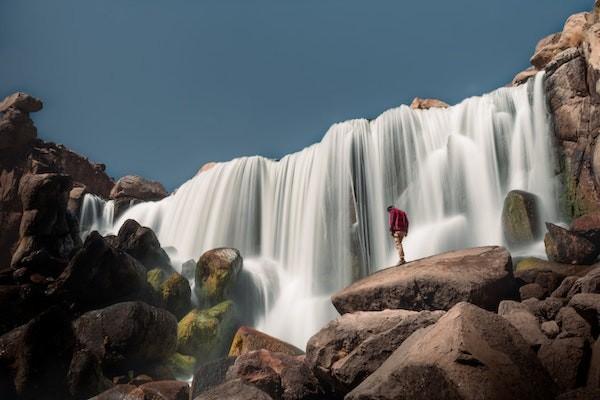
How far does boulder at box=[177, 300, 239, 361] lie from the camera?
639 inches

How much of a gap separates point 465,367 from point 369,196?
17.8 m

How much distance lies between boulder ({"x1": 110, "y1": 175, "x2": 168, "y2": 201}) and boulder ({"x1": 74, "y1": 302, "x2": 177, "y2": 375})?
27617 mm

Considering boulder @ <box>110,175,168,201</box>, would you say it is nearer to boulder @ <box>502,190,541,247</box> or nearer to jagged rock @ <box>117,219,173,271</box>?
Answer: jagged rock @ <box>117,219,173,271</box>

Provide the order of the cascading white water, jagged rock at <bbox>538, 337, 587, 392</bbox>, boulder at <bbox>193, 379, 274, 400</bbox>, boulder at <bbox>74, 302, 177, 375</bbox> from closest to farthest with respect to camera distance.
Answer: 1. jagged rock at <bbox>538, 337, 587, 392</bbox>
2. boulder at <bbox>193, 379, 274, 400</bbox>
3. boulder at <bbox>74, 302, 177, 375</bbox>
4. the cascading white water

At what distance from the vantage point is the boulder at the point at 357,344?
309 inches

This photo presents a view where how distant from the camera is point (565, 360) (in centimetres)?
622

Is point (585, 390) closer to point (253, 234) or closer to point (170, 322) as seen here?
point (170, 322)

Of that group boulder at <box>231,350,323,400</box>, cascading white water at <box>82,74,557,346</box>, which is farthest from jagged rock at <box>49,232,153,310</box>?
boulder at <box>231,350,323,400</box>

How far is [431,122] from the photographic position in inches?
954

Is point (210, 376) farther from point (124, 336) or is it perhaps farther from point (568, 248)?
point (568, 248)

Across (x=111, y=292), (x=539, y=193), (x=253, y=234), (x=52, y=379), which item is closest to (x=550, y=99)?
(x=539, y=193)

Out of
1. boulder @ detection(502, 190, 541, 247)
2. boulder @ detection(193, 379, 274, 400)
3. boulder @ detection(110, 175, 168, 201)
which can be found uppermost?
boulder @ detection(110, 175, 168, 201)

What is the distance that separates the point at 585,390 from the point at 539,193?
15114 millimetres

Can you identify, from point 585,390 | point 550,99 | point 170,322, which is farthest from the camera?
point 550,99
